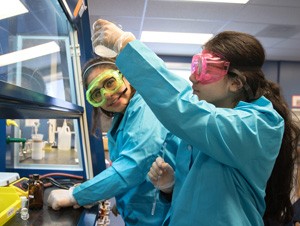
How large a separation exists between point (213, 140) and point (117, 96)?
0.71m

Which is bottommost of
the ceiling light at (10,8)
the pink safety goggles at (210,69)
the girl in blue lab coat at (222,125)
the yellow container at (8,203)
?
the yellow container at (8,203)

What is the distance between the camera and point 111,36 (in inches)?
33.8

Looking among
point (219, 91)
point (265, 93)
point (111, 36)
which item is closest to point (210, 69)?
point (219, 91)

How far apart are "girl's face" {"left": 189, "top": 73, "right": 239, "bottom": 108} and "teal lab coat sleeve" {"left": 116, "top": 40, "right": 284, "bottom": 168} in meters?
0.15

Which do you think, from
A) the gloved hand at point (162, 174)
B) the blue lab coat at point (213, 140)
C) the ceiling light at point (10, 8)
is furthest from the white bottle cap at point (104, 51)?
the gloved hand at point (162, 174)

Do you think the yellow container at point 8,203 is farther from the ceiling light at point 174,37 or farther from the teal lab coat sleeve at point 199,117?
the ceiling light at point 174,37

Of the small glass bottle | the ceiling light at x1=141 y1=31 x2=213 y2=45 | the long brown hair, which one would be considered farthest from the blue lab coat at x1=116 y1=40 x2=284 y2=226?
the ceiling light at x1=141 y1=31 x2=213 y2=45

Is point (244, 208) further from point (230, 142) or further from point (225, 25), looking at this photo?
point (225, 25)

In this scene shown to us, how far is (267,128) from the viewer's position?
755mm

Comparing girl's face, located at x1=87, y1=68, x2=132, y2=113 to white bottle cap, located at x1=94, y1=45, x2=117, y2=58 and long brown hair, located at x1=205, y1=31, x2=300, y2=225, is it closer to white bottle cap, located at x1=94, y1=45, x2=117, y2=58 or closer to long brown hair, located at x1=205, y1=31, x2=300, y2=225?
white bottle cap, located at x1=94, y1=45, x2=117, y2=58

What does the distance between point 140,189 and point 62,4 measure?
89 cm

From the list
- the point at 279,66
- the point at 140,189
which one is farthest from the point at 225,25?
the point at 140,189

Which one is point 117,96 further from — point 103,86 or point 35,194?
point 35,194

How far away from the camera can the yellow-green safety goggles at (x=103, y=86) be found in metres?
1.27
